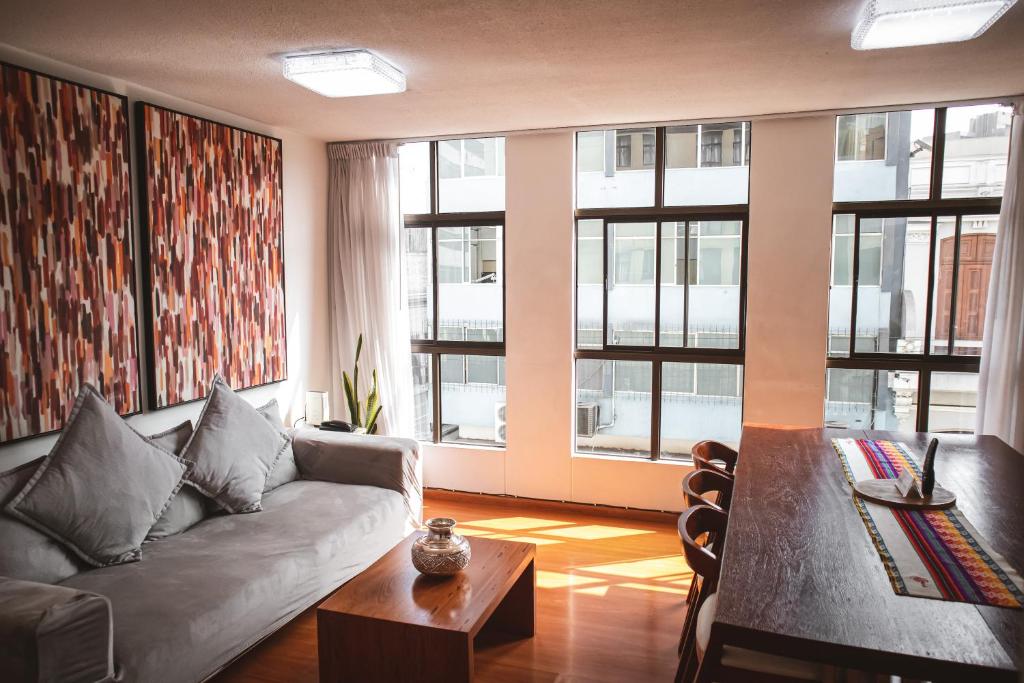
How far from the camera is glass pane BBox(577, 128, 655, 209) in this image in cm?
468

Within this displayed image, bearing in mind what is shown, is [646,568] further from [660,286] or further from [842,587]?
[842,587]

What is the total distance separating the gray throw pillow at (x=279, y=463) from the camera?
3.91 meters

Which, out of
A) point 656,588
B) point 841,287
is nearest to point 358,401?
point 656,588

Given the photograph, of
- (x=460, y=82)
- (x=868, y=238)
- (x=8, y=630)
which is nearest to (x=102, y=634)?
(x=8, y=630)

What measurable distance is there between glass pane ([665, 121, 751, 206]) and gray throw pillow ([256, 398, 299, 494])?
283 cm

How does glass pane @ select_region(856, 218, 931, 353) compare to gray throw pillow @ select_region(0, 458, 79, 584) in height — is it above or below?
above

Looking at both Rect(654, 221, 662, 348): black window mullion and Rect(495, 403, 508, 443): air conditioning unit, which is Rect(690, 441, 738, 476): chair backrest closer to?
Rect(654, 221, 662, 348): black window mullion

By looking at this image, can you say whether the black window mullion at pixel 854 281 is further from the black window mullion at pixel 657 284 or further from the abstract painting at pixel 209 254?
the abstract painting at pixel 209 254

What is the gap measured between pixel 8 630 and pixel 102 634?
9.7 inches

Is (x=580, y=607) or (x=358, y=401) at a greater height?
(x=358, y=401)

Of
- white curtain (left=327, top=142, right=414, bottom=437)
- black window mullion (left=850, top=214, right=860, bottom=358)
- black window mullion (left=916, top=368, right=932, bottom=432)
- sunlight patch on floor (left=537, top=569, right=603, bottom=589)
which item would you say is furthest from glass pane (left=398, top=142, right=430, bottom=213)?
black window mullion (left=916, top=368, right=932, bottom=432)

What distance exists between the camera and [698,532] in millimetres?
2480

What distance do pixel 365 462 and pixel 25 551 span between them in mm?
1726

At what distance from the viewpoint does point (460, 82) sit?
3480 mm
